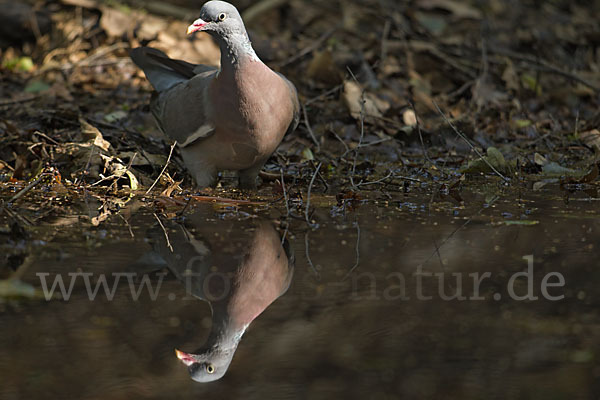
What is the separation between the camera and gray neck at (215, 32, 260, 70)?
361 centimetres

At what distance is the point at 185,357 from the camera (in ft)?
5.98

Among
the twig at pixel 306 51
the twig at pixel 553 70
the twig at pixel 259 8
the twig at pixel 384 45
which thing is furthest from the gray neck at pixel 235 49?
the twig at pixel 259 8

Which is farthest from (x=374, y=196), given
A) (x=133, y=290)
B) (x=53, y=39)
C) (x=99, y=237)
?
(x=53, y=39)

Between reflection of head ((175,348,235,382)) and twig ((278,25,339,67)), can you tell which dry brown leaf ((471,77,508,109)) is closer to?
twig ((278,25,339,67))

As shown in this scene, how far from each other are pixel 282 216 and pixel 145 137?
1838 millimetres

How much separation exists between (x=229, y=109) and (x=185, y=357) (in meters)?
2.01

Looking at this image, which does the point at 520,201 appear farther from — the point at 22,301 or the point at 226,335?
the point at 22,301

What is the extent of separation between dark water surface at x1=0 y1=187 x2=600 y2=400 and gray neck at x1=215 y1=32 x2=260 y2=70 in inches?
32.3

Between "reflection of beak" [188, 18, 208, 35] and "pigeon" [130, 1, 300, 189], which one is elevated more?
"reflection of beak" [188, 18, 208, 35]

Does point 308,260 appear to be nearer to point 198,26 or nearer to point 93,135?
point 198,26

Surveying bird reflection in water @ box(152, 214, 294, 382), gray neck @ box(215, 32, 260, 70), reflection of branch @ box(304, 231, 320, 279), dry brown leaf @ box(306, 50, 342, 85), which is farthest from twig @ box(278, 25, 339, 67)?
reflection of branch @ box(304, 231, 320, 279)

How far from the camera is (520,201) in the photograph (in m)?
3.65

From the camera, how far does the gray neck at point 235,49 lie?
11.8ft

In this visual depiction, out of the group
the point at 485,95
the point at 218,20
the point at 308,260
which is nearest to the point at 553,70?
the point at 485,95
